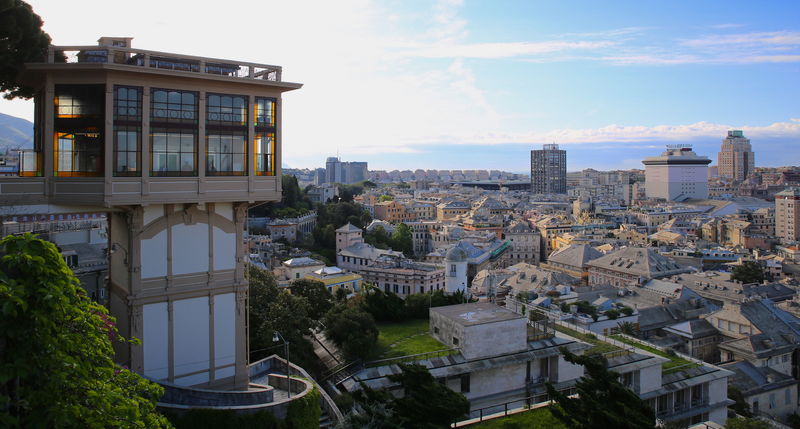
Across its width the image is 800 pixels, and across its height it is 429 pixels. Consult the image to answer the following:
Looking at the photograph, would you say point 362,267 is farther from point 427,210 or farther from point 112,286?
point 427,210

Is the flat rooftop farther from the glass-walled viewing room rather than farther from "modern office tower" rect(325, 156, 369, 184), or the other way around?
"modern office tower" rect(325, 156, 369, 184)

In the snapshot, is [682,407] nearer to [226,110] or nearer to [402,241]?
[226,110]

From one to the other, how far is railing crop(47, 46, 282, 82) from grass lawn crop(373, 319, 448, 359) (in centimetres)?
904

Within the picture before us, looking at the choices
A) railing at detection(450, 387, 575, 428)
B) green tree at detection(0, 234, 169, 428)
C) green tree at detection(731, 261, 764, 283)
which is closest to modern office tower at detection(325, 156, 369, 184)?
green tree at detection(731, 261, 764, 283)

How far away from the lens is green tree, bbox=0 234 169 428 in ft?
14.1

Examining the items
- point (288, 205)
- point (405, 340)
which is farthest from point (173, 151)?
point (288, 205)

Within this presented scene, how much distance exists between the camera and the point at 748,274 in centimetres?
4403

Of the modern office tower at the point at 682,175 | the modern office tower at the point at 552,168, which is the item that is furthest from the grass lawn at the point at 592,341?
the modern office tower at the point at 552,168

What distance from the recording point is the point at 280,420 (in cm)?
860

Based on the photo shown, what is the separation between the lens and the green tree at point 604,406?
8.78m

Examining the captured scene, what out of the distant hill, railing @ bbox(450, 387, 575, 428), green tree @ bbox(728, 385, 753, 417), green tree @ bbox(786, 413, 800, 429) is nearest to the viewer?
railing @ bbox(450, 387, 575, 428)

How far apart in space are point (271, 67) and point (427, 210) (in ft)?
259

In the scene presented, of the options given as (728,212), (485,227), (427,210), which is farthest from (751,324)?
(728,212)

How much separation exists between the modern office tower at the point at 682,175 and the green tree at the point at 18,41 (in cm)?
12920
